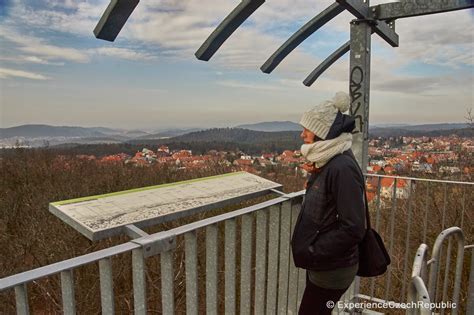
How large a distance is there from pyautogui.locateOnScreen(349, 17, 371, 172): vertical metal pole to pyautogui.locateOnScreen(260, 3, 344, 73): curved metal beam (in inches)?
9.1

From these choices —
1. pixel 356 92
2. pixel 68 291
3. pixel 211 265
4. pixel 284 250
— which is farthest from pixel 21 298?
pixel 356 92

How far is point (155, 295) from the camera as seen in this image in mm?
6117

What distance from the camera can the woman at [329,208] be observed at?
6.00 feet

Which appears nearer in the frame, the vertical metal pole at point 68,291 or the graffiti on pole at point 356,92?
the vertical metal pole at point 68,291

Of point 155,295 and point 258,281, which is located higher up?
point 258,281

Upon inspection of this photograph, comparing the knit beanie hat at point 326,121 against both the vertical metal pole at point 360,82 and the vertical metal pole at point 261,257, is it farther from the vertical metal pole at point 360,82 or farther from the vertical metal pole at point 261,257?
the vertical metal pole at point 360,82

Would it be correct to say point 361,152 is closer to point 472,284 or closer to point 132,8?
point 472,284

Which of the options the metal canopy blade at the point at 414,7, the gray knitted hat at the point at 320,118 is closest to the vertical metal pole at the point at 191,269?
the gray knitted hat at the point at 320,118

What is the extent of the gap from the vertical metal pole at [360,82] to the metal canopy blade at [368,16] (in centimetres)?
10

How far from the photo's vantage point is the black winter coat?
1.82m

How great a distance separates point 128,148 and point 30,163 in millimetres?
3113

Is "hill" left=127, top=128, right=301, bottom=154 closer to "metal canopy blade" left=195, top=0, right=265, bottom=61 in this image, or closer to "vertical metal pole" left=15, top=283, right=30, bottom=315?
"metal canopy blade" left=195, top=0, right=265, bottom=61

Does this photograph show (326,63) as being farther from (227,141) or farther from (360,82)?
(227,141)

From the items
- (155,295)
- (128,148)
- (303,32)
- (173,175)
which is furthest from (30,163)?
(303,32)
